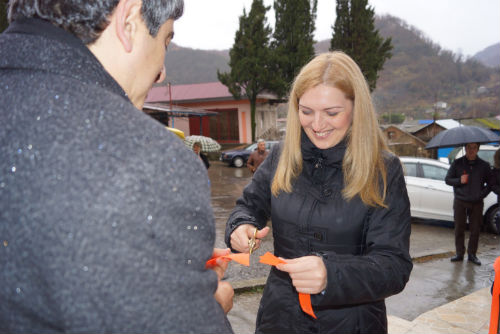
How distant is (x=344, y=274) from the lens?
1.50 metres

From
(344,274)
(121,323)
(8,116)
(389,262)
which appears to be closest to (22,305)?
(121,323)

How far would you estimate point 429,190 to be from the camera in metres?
8.88

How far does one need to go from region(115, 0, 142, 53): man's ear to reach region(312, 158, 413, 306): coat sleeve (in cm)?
109

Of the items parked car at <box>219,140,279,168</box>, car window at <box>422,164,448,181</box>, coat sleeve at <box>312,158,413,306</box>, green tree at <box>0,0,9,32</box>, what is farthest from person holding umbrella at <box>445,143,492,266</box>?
parked car at <box>219,140,279,168</box>

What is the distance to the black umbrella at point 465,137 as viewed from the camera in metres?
6.55

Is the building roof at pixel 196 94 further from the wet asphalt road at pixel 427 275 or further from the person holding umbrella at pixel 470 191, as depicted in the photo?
the person holding umbrella at pixel 470 191

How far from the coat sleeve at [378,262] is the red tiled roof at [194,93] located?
28118 mm

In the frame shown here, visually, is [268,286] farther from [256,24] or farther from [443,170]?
[256,24]

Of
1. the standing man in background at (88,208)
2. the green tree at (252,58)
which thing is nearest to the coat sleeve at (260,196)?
the standing man in background at (88,208)

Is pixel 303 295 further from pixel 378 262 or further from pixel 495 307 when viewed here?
pixel 495 307

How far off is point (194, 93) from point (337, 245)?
30.7 m

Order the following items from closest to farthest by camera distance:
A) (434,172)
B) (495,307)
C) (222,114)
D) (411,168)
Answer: (495,307) → (434,172) → (411,168) → (222,114)

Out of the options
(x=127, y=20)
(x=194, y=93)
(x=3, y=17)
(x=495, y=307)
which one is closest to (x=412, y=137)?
(x=194, y=93)

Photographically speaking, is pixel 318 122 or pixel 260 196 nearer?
pixel 318 122
